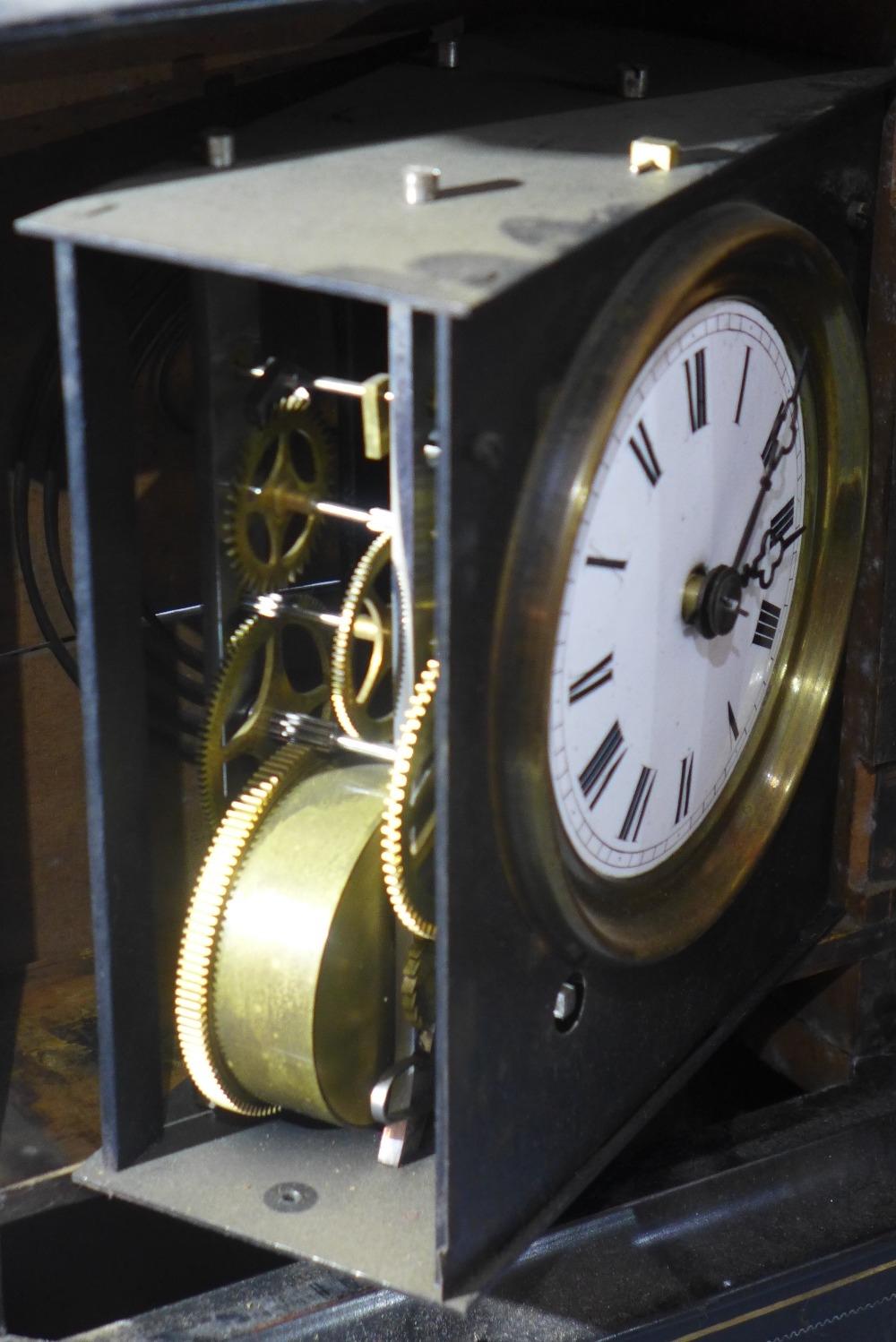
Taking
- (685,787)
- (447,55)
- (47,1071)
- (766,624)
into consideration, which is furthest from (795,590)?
(47,1071)

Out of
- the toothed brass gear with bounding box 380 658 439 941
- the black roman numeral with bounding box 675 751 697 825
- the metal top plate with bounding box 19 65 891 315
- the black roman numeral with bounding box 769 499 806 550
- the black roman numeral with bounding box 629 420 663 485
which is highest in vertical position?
the metal top plate with bounding box 19 65 891 315

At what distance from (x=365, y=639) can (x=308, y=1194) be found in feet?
1.03

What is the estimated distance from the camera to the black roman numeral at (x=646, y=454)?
100 cm

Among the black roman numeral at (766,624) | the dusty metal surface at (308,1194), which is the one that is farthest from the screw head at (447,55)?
the dusty metal surface at (308,1194)

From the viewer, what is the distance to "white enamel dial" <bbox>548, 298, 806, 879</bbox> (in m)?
1.00

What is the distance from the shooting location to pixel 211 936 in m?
1.08

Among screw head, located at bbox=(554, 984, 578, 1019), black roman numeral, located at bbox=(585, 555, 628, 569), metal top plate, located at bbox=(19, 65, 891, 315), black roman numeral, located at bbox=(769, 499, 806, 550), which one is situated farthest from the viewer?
black roman numeral, located at bbox=(769, 499, 806, 550)

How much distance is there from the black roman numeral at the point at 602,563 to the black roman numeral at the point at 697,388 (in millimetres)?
96

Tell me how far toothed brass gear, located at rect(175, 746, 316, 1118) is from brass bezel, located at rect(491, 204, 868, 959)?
184 mm

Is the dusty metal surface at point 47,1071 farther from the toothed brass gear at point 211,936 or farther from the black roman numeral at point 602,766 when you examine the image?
the black roman numeral at point 602,766

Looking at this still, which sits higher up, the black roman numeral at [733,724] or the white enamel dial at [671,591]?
the white enamel dial at [671,591]

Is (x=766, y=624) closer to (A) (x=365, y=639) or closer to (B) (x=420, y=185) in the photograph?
(A) (x=365, y=639)

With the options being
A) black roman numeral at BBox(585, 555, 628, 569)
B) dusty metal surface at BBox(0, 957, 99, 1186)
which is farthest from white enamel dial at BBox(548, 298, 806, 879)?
dusty metal surface at BBox(0, 957, 99, 1186)

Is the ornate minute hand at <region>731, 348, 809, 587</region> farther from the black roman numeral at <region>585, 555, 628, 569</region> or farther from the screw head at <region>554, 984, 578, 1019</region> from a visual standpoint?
the screw head at <region>554, 984, 578, 1019</region>
